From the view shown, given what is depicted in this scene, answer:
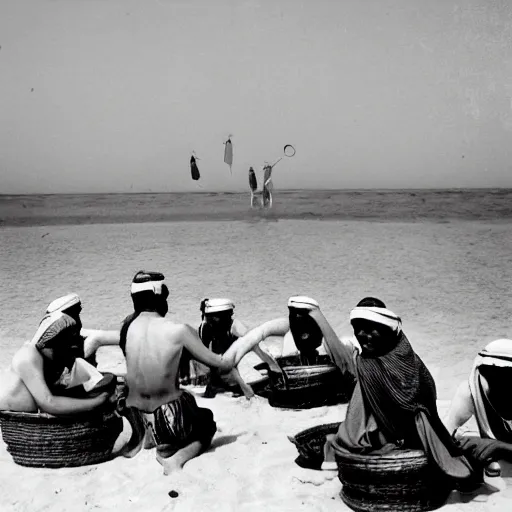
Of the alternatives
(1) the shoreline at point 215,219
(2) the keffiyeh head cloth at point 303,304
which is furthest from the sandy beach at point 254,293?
(2) the keffiyeh head cloth at point 303,304

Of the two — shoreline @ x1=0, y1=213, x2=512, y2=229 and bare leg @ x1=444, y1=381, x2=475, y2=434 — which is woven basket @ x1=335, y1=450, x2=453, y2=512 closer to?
bare leg @ x1=444, y1=381, x2=475, y2=434

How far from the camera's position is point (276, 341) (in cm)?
1032

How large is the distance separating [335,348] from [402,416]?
1.89 m

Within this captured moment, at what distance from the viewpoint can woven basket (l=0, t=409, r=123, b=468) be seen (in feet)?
18.5

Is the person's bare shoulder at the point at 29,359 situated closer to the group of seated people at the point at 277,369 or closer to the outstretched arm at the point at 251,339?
the group of seated people at the point at 277,369

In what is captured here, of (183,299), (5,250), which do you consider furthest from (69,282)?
(5,250)

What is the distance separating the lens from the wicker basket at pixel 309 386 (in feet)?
22.2

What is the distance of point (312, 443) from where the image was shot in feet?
19.4

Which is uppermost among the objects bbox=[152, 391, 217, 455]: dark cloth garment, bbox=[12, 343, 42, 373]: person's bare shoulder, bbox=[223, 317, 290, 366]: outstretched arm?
bbox=[12, 343, 42, 373]: person's bare shoulder

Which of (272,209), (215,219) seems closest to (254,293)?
(215,219)

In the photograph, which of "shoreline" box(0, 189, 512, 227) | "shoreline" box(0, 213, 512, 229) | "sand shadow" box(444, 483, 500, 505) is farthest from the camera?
"shoreline" box(0, 189, 512, 227)

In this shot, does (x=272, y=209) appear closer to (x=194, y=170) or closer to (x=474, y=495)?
(x=194, y=170)

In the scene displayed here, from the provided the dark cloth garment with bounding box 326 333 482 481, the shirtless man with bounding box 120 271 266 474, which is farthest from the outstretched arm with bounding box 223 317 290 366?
the dark cloth garment with bounding box 326 333 482 481

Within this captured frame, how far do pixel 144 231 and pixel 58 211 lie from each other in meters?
8.71
